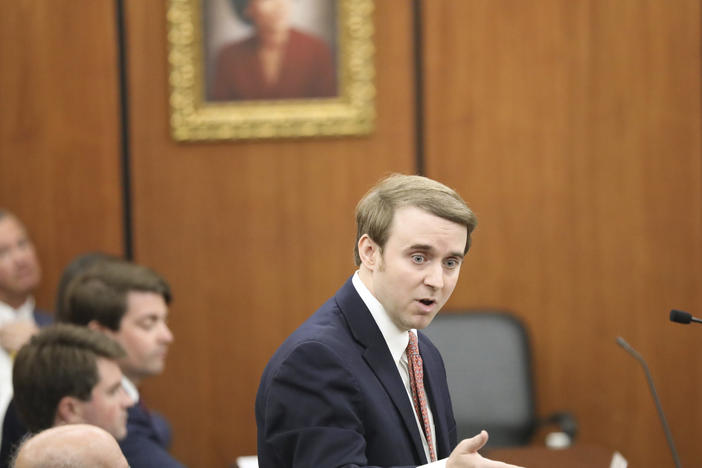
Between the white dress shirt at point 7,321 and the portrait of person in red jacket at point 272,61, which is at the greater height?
the portrait of person in red jacket at point 272,61

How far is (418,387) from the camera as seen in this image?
175 cm

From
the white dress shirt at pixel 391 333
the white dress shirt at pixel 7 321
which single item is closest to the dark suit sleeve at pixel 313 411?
the white dress shirt at pixel 391 333

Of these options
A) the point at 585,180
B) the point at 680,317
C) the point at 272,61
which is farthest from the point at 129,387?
the point at 585,180

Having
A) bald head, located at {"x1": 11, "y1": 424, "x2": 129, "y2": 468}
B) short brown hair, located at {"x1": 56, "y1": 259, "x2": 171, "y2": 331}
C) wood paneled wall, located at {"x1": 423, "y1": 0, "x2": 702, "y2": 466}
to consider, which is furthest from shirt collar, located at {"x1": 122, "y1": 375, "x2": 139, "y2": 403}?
wood paneled wall, located at {"x1": 423, "y1": 0, "x2": 702, "y2": 466}

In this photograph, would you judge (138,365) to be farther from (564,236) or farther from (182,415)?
(564,236)

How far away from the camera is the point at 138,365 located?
292cm

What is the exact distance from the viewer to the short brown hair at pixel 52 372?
2.20m

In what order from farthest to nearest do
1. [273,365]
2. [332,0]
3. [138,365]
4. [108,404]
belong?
[332,0], [138,365], [108,404], [273,365]

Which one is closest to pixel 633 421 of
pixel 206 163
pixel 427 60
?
pixel 427 60

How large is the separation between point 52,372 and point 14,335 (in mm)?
1432

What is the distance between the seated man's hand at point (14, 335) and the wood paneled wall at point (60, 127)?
20.2 inches

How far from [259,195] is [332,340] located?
98.2 inches

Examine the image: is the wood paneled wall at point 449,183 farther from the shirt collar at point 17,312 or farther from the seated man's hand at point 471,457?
the seated man's hand at point 471,457

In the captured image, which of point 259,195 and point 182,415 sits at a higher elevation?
point 259,195
